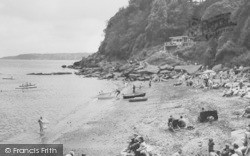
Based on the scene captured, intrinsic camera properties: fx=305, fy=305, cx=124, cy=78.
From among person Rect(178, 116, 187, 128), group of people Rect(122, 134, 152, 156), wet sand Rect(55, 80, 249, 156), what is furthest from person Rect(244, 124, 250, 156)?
person Rect(178, 116, 187, 128)

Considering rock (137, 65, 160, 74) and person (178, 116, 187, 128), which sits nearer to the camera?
person (178, 116, 187, 128)

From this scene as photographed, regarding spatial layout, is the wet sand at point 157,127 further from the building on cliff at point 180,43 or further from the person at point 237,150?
the building on cliff at point 180,43

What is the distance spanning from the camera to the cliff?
6568 centimetres

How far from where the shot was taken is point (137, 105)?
4097 cm

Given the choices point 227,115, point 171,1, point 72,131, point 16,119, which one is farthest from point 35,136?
point 171,1

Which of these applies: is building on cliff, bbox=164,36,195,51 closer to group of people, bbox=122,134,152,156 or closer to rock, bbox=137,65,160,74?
rock, bbox=137,65,160,74

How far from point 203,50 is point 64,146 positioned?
65435 mm

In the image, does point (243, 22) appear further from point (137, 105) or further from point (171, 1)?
point (171, 1)

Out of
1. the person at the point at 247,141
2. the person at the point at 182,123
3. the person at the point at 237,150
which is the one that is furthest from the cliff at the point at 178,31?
the person at the point at 237,150

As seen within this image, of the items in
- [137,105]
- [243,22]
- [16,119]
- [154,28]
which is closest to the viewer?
[16,119]

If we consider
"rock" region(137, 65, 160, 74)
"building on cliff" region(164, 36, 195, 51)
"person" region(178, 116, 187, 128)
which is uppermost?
"building on cliff" region(164, 36, 195, 51)

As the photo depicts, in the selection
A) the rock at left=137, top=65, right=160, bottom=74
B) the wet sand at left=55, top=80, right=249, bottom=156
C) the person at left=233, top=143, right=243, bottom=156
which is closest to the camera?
the person at left=233, top=143, right=243, bottom=156

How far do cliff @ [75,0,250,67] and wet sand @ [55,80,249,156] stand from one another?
27192mm

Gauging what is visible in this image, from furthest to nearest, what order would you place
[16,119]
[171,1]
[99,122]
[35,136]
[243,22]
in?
1. [171,1]
2. [243,22]
3. [16,119]
4. [99,122]
5. [35,136]
